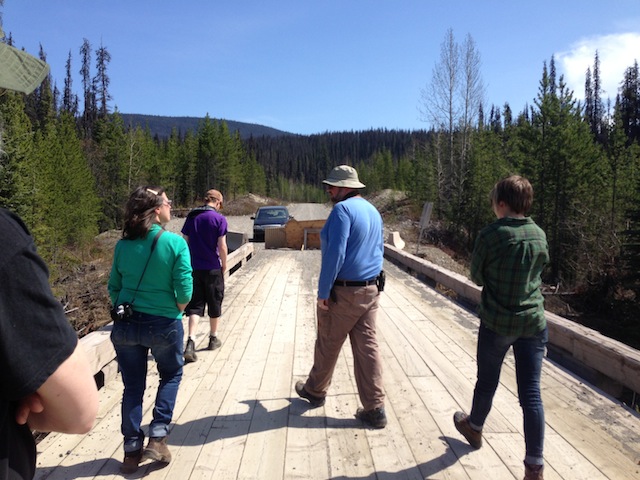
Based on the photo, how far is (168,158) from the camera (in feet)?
184

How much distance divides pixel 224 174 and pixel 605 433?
2508 inches

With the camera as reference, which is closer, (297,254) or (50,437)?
(50,437)

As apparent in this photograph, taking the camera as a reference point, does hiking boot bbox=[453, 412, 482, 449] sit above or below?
below

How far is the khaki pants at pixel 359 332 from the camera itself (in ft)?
11.7

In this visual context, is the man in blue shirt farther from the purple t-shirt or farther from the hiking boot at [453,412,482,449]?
the purple t-shirt

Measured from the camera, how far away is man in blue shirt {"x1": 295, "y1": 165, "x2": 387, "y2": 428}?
11.6 feet

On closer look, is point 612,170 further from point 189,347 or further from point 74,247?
point 74,247

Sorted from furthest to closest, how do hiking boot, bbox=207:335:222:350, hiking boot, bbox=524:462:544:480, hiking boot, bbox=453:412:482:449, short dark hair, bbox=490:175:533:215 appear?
hiking boot, bbox=207:335:222:350
hiking boot, bbox=453:412:482:449
short dark hair, bbox=490:175:533:215
hiking boot, bbox=524:462:544:480

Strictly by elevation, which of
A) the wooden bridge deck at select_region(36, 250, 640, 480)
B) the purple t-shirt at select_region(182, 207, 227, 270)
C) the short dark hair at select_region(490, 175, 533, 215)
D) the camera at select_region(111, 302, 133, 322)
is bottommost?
the wooden bridge deck at select_region(36, 250, 640, 480)

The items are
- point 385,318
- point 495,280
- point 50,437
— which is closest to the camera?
point 495,280

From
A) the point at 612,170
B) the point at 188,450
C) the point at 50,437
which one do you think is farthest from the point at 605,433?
the point at 612,170

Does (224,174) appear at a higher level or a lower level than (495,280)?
higher

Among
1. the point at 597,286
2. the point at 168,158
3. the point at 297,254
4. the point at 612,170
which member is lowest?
the point at 597,286

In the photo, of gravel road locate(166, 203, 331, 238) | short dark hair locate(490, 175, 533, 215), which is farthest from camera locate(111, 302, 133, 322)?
gravel road locate(166, 203, 331, 238)
